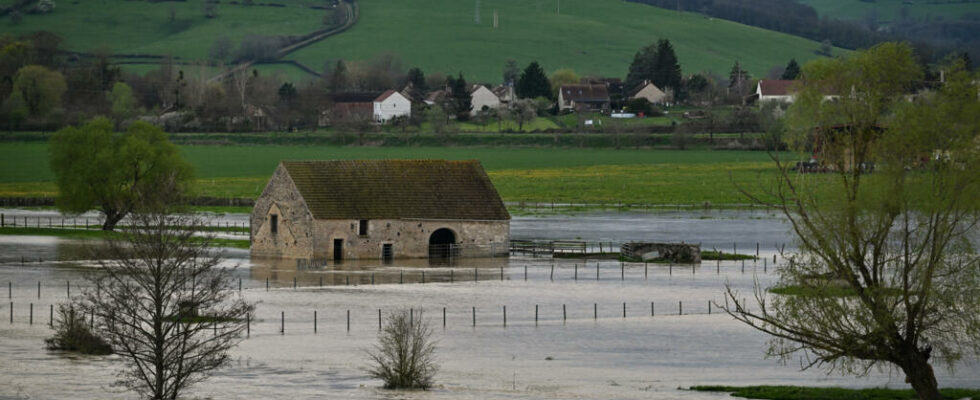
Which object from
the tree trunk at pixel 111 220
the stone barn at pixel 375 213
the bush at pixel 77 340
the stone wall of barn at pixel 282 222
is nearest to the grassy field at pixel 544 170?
the tree trunk at pixel 111 220

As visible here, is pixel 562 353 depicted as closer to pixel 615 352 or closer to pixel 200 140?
pixel 615 352

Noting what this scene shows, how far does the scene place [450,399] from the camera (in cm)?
3869

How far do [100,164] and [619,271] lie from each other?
32798 mm

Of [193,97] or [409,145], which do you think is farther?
[193,97]

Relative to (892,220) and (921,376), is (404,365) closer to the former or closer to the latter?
(921,376)

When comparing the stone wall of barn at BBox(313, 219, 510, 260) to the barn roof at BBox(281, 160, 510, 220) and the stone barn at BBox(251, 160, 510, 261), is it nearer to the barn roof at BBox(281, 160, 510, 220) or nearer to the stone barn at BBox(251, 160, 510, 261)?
the stone barn at BBox(251, 160, 510, 261)

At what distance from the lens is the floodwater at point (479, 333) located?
40.9 metres

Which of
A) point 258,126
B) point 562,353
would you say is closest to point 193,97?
point 258,126

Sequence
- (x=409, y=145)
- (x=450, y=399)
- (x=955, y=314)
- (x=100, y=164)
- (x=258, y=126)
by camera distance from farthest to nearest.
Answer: (x=258, y=126), (x=409, y=145), (x=100, y=164), (x=450, y=399), (x=955, y=314)

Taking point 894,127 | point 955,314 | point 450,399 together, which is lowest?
point 450,399

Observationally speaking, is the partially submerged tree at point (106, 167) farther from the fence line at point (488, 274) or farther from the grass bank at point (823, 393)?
the grass bank at point (823, 393)

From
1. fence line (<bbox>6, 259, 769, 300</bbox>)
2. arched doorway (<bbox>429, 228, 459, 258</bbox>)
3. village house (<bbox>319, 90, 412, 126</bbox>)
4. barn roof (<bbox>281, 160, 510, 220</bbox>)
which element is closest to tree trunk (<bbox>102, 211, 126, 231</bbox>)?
barn roof (<bbox>281, 160, 510, 220</bbox>)

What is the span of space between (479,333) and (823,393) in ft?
46.4

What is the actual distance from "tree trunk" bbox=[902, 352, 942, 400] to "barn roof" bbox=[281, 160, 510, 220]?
3895 cm
